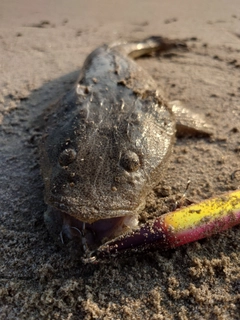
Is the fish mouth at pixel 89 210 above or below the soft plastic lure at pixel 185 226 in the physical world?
above

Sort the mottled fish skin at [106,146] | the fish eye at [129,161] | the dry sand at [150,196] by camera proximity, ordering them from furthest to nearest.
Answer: the fish eye at [129,161]
the mottled fish skin at [106,146]
the dry sand at [150,196]

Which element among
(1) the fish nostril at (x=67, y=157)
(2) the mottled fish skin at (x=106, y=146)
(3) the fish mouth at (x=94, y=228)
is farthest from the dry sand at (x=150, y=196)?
(1) the fish nostril at (x=67, y=157)

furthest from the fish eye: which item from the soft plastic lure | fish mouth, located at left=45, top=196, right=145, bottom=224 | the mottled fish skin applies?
the soft plastic lure

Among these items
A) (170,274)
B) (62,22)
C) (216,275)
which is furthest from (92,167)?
(62,22)

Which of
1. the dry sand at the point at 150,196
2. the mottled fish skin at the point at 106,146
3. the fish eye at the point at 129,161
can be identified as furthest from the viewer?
the fish eye at the point at 129,161

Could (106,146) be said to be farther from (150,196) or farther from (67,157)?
(150,196)

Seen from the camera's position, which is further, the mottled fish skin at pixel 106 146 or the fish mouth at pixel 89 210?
the mottled fish skin at pixel 106 146

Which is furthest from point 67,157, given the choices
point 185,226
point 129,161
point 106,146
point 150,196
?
point 185,226

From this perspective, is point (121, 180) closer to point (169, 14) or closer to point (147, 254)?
point (147, 254)

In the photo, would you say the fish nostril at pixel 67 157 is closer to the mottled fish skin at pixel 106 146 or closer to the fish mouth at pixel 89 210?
the mottled fish skin at pixel 106 146
